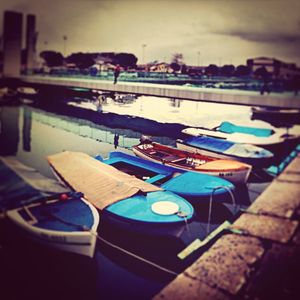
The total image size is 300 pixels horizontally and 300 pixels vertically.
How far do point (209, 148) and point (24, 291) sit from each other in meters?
1.92

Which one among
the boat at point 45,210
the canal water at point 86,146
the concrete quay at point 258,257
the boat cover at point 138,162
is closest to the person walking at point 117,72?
the canal water at point 86,146

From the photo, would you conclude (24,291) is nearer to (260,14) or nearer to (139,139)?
(139,139)

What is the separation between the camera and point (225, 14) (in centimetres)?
236

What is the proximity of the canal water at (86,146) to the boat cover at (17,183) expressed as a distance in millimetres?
56

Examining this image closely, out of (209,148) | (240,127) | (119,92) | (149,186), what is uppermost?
(119,92)

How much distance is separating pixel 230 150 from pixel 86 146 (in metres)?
1.25

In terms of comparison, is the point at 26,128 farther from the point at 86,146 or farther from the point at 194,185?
the point at 194,185

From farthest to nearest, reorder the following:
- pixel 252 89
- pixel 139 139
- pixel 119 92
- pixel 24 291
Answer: pixel 139 139 < pixel 119 92 < pixel 24 291 < pixel 252 89

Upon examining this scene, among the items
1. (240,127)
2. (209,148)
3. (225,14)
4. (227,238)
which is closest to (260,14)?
(225,14)

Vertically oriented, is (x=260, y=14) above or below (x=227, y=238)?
above

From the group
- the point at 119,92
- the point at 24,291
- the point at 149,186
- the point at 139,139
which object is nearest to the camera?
the point at 24,291

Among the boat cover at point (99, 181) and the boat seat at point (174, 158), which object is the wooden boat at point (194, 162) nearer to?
the boat seat at point (174, 158)

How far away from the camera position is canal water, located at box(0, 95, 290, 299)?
2320mm

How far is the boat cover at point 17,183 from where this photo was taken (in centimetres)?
200
